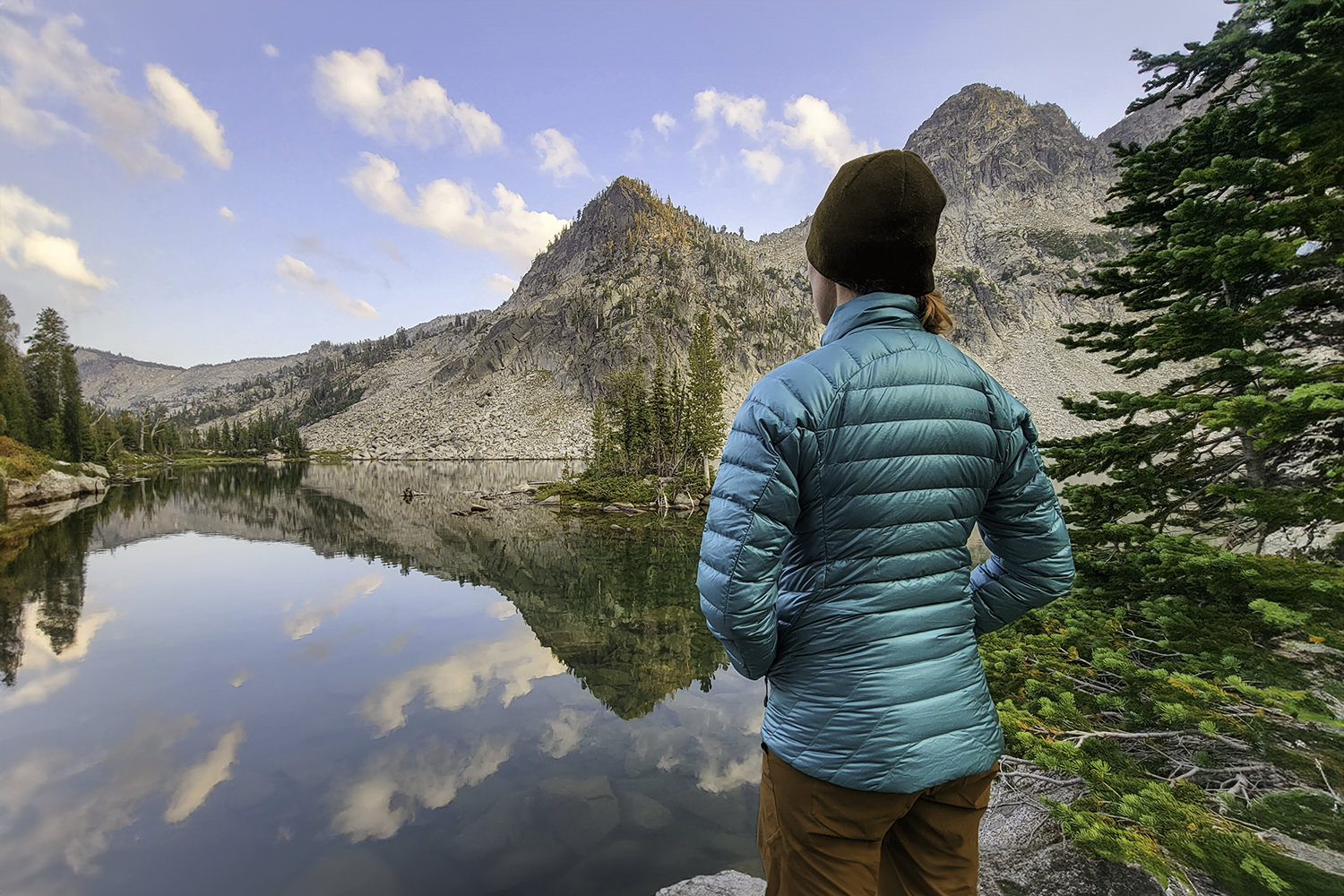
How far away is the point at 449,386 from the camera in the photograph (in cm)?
Result: 17312

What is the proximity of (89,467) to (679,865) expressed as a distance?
73.7 metres

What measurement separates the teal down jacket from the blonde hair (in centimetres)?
9

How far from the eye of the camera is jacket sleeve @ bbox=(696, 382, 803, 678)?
174 centimetres

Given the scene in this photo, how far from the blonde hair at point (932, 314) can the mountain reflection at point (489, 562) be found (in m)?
9.19

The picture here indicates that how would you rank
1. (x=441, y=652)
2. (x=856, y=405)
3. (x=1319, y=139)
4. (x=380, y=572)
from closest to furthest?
(x=856, y=405) → (x=1319, y=139) → (x=441, y=652) → (x=380, y=572)

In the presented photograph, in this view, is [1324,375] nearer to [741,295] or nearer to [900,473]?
[900,473]

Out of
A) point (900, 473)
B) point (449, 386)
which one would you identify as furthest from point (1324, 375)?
point (449, 386)

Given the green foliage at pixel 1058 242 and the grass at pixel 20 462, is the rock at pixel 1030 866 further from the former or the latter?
the green foliage at pixel 1058 242

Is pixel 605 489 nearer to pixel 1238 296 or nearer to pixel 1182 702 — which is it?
pixel 1238 296

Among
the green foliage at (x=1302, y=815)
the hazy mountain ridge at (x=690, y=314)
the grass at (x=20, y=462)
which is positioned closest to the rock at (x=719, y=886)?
the green foliage at (x=1302, y=815)

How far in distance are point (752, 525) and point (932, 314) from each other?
1109 millimetres

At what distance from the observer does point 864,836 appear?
6.03ft

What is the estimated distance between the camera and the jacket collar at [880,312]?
1975 millimetres

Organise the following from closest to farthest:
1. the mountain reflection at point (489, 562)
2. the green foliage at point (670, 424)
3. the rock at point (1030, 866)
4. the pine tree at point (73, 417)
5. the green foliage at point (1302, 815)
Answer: the green foliage at point (1302, 815)
the rock at point (1030, 866)
the mountain reflection at point (489, 562)
the green foliage at point (670, 424)
the pine tree at point (73, 417)
